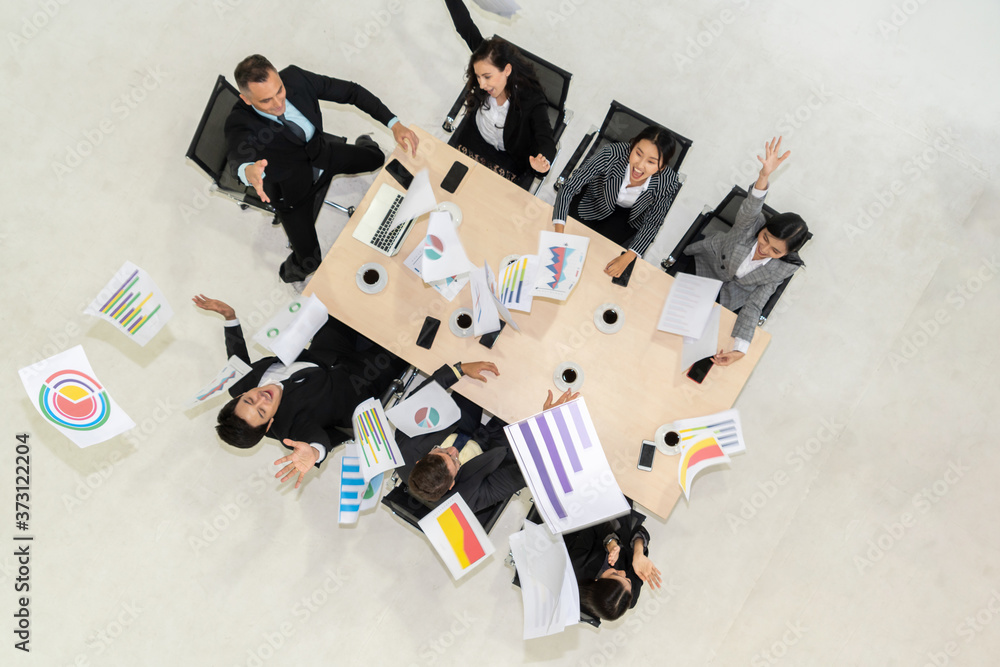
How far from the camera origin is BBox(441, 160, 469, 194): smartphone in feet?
8.21

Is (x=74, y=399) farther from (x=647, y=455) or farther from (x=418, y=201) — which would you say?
(x=647, y=455)

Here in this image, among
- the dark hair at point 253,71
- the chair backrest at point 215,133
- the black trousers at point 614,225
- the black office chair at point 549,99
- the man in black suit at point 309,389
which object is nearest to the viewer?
the dark hair at point 253,71

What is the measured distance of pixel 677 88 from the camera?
11.0 ft

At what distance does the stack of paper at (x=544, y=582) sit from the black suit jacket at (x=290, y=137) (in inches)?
70.6

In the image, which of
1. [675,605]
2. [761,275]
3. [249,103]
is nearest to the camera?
[249,103]

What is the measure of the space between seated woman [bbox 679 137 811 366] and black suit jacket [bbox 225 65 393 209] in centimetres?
158

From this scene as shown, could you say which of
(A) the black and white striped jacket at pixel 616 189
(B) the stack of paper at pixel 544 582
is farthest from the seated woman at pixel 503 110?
(B) the stack of paper at pixel 544 582

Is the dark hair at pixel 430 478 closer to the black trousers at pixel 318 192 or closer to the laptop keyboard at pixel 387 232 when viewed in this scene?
the laptop keyboard at pixel 387 232

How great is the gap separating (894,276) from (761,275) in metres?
1.24

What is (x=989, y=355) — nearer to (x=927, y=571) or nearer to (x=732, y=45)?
(x=927, y=571)

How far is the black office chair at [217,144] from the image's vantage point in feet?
7.93

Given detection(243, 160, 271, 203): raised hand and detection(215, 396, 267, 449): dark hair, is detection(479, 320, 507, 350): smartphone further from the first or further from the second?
detection(243, 160, 271, 203): raised hand

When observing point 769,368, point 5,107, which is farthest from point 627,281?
point 5,107

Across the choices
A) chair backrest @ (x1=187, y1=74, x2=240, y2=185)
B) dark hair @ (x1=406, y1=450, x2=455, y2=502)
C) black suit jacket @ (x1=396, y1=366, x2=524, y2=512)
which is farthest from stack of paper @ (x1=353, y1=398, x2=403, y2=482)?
chair backrest @ (x1=187, y1=74, x2=240, y2=185)
